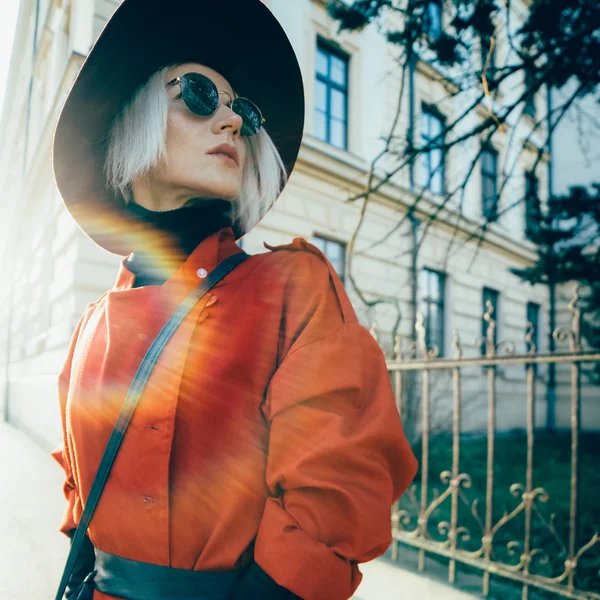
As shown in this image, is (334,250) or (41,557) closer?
(41,557)

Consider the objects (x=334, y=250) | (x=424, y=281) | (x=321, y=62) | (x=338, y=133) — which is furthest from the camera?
(x=424, y=281)

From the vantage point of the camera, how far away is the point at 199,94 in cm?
126

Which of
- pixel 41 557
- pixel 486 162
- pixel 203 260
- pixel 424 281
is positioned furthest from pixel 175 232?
pixel 486 162

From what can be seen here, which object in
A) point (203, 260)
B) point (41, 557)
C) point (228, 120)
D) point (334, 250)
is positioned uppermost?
point (334, 250)

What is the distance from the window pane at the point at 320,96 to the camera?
8.87m

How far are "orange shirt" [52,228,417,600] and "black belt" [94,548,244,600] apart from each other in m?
0.02

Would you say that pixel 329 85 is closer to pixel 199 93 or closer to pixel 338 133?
pixel 338 133

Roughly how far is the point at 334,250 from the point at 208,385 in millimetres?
8030

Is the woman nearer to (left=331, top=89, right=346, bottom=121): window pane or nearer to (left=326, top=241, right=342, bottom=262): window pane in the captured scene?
(left=326, top=241, right=342, bottom=262): window pane

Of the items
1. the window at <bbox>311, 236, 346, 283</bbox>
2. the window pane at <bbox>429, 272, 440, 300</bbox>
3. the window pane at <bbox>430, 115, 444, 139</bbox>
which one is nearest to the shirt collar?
the window at <bbox>311, 236, 346, 283</bbox>

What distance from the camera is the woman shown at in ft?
2.82

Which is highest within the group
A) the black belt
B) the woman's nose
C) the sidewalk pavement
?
the woman's nose

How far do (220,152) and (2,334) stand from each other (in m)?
18.6

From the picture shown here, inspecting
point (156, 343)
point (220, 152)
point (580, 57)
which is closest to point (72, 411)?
point (156, 343)
